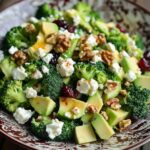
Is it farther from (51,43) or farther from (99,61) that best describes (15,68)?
(99,61)

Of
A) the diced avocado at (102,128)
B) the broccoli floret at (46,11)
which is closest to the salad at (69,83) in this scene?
the diced avocado at (102,128)

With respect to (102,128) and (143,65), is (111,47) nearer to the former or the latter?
(143,65)

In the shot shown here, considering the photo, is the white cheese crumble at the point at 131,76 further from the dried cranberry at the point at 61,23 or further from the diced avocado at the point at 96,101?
the dried cranberry at the point at 61,23

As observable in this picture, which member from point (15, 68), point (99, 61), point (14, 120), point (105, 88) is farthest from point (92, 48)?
point (14, 120)

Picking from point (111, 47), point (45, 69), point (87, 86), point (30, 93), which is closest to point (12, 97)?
point (30, 93)

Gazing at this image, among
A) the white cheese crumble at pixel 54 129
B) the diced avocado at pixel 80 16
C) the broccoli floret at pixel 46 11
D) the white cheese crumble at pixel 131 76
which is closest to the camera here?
the white cheese crumble at pixel 54 129
